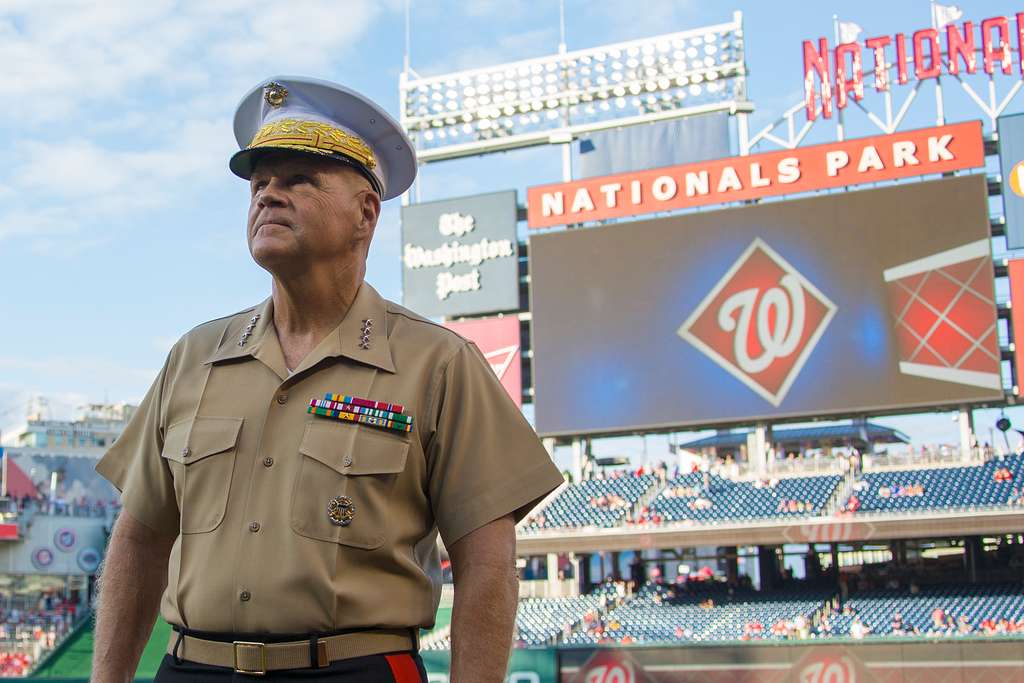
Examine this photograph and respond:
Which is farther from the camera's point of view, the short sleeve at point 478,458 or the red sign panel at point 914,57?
the red sign panel at point 914,57

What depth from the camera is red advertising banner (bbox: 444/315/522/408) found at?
27359 mm

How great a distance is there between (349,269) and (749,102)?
2725 cm

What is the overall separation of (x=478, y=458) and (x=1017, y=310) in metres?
23.9

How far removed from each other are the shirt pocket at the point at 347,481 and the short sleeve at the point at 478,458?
82mm

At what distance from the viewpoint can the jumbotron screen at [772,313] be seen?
24.0 m

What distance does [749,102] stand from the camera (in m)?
28.5

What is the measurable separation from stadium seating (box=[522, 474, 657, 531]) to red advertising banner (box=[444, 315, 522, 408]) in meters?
2.36

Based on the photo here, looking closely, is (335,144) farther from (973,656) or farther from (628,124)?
(628,124)

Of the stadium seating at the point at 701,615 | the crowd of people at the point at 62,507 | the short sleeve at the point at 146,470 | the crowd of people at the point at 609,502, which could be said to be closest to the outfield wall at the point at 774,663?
the stadium seating at the point at 701,615

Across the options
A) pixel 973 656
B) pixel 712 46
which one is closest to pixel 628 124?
pixel 712 46

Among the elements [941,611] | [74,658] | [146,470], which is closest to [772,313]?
[941,611]

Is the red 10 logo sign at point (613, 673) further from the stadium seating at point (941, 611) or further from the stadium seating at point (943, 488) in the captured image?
the stadium seating at point (943, 488)

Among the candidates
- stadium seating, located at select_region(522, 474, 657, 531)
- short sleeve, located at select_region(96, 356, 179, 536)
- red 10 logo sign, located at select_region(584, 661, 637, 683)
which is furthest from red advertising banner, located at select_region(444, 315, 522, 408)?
short sleeve, located at select_region(96, 356, 179, 536)

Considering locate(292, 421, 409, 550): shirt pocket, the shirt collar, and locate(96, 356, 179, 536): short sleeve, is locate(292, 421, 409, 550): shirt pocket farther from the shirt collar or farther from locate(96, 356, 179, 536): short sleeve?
locate(96, 356, 179, 536): short sleeve
